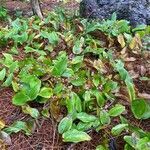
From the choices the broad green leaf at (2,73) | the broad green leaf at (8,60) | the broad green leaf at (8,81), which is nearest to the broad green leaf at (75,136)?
the broad green leaf at (8,81)

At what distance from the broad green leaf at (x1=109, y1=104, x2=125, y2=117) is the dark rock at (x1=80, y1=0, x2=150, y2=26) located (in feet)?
5.98

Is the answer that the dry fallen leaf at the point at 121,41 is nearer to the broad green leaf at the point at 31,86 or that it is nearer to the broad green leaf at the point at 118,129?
the broad green leaf at the point at 31,86

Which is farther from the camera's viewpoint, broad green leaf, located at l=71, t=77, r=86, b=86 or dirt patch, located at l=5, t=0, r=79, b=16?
dirt patch, located at l=5, t=0, r=79, b=16

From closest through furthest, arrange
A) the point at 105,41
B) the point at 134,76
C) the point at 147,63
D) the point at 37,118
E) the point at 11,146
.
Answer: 1. the point at 11,146
2. the point at 37,118
3. the point at 134,76
4. the point at 147,63
5. the point at 105,41

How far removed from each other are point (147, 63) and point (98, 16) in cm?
122

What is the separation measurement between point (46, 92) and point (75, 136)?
1.75 feet

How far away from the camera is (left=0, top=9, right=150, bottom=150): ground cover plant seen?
261 centimetres

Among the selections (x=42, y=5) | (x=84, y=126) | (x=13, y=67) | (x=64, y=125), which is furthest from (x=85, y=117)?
(x=42, y=5)

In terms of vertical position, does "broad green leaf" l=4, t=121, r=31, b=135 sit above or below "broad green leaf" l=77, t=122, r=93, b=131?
above

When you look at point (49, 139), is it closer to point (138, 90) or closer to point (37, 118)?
point (37, 118)

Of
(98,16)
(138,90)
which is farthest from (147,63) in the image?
(98,16)

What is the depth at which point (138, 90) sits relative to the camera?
311cm

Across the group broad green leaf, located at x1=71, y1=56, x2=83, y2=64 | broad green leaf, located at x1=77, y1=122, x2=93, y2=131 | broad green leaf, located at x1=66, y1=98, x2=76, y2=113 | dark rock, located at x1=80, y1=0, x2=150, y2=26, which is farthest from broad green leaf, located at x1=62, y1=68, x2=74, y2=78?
dark rock, located at x1=80, y1=0, x2=150, y2=26

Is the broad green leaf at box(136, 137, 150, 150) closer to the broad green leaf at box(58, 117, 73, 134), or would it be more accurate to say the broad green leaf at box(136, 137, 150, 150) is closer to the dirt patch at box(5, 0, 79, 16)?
the broad green leaf at box(58, 117, 73, 134)
